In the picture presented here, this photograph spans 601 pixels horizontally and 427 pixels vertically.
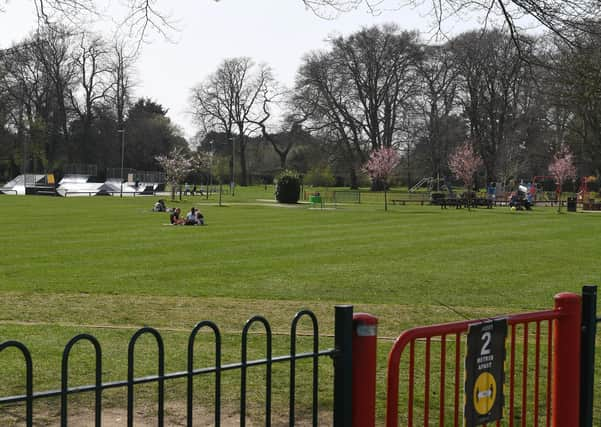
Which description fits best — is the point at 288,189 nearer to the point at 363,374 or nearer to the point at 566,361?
the point at 566,361

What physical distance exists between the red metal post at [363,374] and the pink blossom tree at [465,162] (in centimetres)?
6970

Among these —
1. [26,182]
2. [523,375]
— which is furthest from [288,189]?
[523,375]

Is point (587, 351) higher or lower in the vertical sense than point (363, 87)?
lower

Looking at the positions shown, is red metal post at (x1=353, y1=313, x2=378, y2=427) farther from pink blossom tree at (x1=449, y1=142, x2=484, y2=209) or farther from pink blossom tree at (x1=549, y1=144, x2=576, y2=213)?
pink blossom tree at (x1=449, y1=142, x2=484, y2=209)

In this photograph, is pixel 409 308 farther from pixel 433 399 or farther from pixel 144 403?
pixel 144 403

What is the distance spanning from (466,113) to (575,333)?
7743 centimetres

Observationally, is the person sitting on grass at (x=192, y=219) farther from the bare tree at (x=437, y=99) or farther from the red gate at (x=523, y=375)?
the bare tree at (x=437, y=99)

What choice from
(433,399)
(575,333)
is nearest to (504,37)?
(433,399)

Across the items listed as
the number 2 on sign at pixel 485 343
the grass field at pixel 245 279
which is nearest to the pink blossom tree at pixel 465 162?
the grass field at pixel 245 279

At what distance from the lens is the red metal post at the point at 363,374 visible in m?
4.14

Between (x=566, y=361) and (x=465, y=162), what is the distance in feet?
231

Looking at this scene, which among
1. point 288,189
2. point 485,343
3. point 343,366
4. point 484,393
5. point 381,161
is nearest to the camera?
point 343,366

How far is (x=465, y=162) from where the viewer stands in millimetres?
74062

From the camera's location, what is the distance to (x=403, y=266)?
63.4ft
